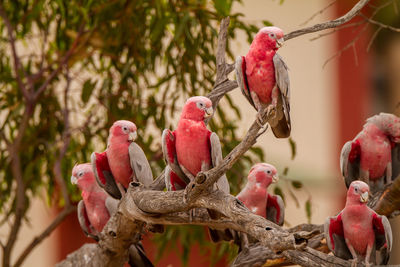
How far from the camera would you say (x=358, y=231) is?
1438mm

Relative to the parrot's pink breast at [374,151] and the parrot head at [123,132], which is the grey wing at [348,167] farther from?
the parrot head at [123,132]

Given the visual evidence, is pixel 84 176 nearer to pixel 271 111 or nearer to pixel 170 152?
pixel 170 152

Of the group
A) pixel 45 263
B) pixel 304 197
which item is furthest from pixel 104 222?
pixel 304 197

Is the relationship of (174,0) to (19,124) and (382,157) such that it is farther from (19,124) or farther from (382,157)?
(382,157)

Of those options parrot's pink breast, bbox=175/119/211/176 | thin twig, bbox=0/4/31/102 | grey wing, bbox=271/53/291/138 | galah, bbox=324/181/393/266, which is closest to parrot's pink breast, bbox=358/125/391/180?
galah, bbox=324/181/393/266

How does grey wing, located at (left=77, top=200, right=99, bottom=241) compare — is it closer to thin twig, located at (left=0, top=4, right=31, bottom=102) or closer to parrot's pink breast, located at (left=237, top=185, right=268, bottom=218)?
parrot's pink breast, located at (left=237, top=185, right=268, bottom=218)

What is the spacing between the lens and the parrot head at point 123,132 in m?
1.55

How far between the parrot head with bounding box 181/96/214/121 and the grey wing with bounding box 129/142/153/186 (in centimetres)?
19

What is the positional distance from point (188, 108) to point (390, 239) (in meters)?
0.49

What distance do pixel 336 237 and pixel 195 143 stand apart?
37 cm

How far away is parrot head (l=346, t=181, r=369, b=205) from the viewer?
1413 millimetres

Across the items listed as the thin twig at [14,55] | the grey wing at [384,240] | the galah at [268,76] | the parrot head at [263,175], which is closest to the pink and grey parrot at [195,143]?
the galah at [268,76]

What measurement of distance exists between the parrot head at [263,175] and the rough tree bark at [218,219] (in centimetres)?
16

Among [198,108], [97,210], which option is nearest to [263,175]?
[198,108]
